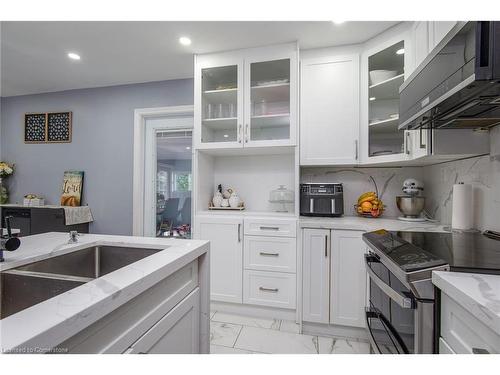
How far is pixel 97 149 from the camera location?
3.01 m

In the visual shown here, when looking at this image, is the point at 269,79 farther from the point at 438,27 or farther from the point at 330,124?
the point at 438,27

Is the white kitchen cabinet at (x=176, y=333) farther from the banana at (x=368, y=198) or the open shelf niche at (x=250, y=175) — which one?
the banana at (x=368, y=198)

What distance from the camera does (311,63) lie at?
2.13 metres

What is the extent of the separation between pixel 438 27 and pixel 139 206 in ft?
9.84

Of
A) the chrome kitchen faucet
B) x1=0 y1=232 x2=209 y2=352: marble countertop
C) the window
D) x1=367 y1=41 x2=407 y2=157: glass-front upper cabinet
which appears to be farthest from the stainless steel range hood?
the window

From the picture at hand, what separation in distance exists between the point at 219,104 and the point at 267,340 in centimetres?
208

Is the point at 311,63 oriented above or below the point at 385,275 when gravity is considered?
above

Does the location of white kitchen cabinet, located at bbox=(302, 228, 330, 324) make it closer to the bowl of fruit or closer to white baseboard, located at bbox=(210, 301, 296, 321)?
white baseboard, located at bbox=(210, 301, 296, 321)

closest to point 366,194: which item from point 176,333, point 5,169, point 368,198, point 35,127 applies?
point 368,198

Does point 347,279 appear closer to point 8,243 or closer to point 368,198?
point 368,198

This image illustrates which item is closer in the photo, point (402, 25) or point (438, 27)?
point (438, 27)

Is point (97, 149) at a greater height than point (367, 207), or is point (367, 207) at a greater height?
point (97, 149)

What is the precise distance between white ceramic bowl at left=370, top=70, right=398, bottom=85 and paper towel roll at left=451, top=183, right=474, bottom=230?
103cm
